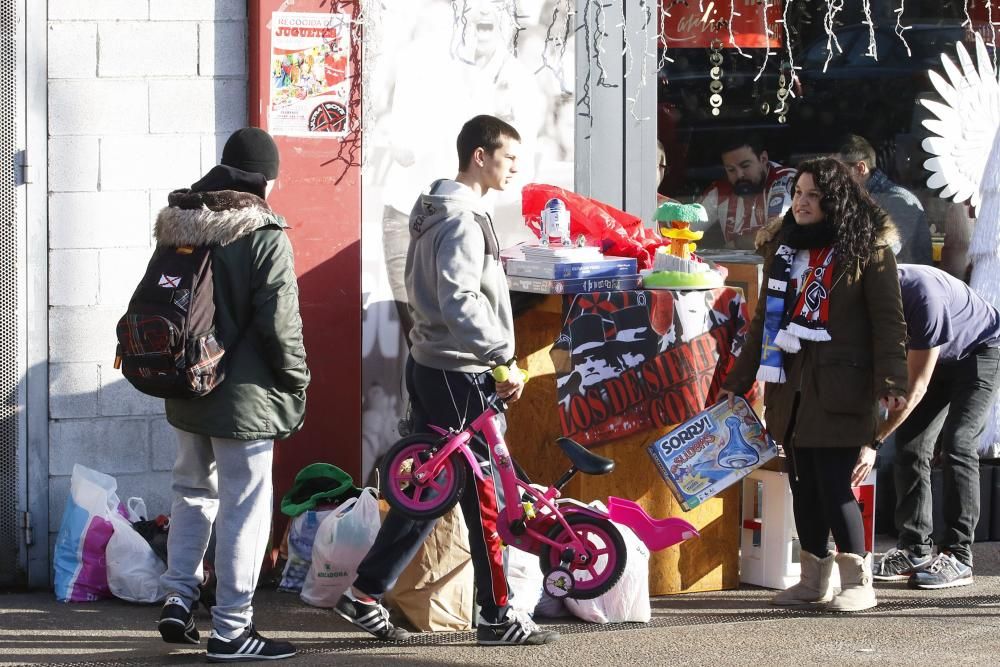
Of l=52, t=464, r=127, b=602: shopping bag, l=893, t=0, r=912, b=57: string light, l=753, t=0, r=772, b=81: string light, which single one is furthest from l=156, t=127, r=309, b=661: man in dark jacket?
l=893, t=0, r=912, b=57: string light

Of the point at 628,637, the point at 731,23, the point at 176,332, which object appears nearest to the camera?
the point at 176,332

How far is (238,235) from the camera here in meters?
5.04

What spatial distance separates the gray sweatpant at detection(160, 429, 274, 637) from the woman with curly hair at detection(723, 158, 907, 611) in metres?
2.07

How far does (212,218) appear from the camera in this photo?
5.05 m

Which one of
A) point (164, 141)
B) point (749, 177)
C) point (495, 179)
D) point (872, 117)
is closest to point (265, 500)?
point (495, 179)

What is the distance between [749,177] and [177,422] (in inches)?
138

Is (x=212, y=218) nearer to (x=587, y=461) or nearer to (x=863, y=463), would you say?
(x=587, y=461)

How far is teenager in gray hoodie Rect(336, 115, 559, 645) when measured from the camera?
5270 millimetres

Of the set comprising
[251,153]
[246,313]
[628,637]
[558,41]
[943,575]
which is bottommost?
[628,637]

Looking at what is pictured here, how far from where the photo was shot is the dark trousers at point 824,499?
19.3 feet

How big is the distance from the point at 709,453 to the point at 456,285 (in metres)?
1.48

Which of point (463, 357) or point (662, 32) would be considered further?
point (662, 32)

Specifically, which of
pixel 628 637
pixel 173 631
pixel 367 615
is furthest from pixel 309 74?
pixel 628 637

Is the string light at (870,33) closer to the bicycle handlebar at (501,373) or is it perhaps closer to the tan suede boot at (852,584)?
the tan suede boot at (852,584)
